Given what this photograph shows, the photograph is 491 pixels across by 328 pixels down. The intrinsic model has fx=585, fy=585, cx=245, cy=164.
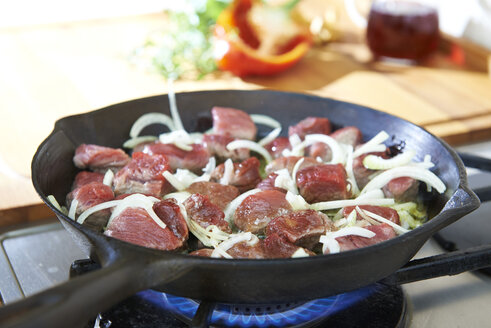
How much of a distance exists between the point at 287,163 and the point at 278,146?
13cm

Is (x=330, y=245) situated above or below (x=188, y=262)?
Answer: below

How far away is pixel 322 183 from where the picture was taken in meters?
1.25

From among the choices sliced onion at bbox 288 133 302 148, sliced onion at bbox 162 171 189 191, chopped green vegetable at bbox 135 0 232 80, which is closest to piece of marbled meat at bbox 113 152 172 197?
sliced onion at bbox 162 171 189 191

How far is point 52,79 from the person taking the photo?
212cm

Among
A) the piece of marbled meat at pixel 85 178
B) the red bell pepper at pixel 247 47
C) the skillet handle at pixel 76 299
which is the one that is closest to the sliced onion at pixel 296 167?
the piece of marbled meat at pixel 85 178

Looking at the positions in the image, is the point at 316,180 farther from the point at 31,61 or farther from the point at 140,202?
the point at 31,61

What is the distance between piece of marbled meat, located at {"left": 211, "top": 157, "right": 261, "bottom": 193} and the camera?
4.33ft

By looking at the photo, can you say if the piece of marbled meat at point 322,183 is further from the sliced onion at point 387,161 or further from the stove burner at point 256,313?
the stove burner at point 256,313

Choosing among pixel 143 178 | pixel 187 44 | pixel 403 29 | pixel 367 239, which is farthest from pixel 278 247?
pixel 403 29

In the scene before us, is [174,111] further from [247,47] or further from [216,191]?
[247,47]

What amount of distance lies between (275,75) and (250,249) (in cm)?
130

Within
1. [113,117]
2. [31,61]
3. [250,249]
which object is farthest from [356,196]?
[31,61]

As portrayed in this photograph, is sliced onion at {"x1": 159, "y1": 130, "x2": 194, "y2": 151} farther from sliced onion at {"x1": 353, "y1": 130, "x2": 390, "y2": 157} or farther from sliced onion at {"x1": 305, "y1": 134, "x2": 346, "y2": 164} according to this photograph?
sliced onion at {"x1": 353, "y1": 130, "x2": 390, "y2": 157}

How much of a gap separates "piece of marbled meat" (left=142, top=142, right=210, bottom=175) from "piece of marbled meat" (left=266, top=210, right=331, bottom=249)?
0.35m
